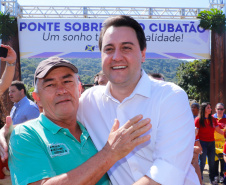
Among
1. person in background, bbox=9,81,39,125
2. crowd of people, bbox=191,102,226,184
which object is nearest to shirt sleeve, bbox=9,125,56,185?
person in background, bbox=9,81,39,125

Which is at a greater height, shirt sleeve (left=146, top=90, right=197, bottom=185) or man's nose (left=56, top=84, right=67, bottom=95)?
man's nose (left=56, top=84, right=67, bottom=95)

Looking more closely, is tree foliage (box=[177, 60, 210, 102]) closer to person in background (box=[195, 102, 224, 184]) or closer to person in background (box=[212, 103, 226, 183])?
person in background (box=[212, 103, 226, 183])

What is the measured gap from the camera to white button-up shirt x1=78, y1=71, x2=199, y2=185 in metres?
1.51

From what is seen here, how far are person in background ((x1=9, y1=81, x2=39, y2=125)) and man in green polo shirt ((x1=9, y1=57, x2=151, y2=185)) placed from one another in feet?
9.40

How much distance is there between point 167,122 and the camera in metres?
1.59

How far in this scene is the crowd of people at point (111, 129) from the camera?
4.80ft

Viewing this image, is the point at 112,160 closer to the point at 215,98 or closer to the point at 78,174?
the point at 78,174

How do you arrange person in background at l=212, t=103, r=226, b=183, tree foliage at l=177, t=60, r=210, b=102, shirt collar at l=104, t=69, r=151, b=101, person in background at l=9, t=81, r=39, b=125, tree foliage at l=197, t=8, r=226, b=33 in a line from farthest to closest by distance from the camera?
tree foliage at l=177, t=60, r=210, b=102 → tree foliage at l=197, t=8, r=226, b=33 → person in background at l=212, t=103, r=226, b=183 → person in background at l=9, t=81, r=39, b=125 → shirt collar at l=104, t=69, r=151, b=101

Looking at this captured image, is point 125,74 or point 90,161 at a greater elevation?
point 125,74

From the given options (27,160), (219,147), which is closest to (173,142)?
(27,160)

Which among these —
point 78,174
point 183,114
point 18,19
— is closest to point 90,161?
point 78,174

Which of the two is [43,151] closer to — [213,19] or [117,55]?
[117,55]

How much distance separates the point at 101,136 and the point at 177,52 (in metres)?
8.56

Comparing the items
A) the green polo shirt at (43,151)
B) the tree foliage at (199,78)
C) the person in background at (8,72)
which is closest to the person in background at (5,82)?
the person in background at (8,72)
